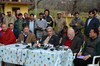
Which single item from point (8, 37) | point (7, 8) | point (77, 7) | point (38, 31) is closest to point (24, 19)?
point (38, 31)

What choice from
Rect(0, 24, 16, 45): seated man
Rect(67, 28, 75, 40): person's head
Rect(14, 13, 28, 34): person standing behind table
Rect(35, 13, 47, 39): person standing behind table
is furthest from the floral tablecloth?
Rect(14, 13, 28, 34): person standing behind table

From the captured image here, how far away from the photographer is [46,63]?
6.40 meters

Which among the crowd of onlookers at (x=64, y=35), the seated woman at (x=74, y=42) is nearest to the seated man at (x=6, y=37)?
the crowd of onlookers at (x=64, y=35)

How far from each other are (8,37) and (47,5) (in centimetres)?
2738

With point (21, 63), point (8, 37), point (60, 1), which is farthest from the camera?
point (60, 1)

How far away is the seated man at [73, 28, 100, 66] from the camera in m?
6.38

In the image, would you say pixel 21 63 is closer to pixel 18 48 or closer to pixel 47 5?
pixel 18 48

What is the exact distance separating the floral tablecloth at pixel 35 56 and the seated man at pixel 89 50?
21 centimetres

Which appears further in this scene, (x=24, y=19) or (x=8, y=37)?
(x=24, y=19)

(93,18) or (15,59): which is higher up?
(93,18)

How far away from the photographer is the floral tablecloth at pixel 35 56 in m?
6.28

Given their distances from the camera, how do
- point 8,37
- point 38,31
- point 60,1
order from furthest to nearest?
point 60,1 → point 38,31 → point 8,37

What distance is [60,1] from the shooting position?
32.8 meters

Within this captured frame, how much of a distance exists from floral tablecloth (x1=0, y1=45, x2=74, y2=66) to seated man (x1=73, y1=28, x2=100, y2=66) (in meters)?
0.21
